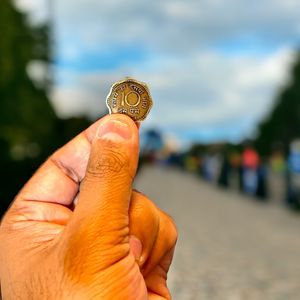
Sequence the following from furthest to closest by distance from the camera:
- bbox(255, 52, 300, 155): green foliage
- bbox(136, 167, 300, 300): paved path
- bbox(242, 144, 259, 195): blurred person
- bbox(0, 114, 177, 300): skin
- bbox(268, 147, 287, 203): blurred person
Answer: bbox(255, 52, 300, 155): green foliage, bbox(242, 144, 259, 195): blurred person, bbox(268, 147, 287, 203): blurred person, bbox(136, 167, 300, 300): paved path, bbox(0, 114, 177, 300): skin

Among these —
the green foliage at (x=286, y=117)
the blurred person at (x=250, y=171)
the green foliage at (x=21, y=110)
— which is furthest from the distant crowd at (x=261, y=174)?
the green foliage at (x=286, y=117)

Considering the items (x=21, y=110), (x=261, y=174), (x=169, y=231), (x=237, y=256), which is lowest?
(x=237, y=256)

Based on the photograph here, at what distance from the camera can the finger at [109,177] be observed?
1384mm

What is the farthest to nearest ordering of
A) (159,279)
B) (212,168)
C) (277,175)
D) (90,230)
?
(212,168) < (277,175) < (159,279) < (90,230)

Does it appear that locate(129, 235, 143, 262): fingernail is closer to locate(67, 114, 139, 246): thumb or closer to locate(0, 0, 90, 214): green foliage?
locate(67, 114, 139, 246): thumb

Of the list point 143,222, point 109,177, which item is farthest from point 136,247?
point 109,177

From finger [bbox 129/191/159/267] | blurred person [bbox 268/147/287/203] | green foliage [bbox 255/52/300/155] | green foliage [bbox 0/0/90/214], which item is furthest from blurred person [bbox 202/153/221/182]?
green foliage [bbox 255/52/300/155]

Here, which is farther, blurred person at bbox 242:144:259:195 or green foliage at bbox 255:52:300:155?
green foliage at bbox 255:52:300:155

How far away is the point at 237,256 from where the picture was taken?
11672 mm

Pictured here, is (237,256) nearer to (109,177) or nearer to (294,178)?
(294,178)

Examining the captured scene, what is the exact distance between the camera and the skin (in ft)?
4.52

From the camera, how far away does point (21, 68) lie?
40750 mm

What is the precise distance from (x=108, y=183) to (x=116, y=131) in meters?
0.11

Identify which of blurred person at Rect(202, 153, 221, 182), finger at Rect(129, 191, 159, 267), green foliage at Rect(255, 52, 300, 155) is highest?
green foliage at Rect(255, 52, 300, 155)
